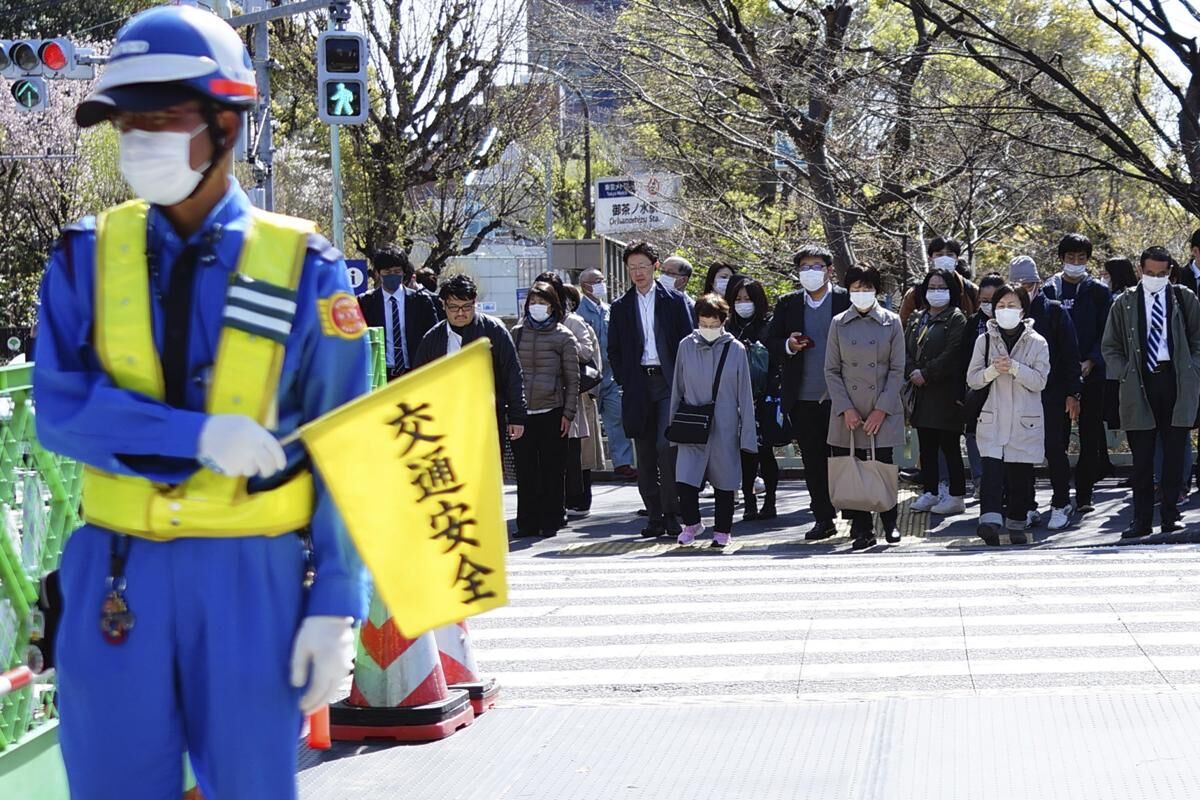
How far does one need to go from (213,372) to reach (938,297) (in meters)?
10.1

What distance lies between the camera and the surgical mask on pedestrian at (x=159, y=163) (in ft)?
10.0

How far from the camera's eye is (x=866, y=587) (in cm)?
942

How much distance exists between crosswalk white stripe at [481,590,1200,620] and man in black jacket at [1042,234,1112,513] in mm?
4051

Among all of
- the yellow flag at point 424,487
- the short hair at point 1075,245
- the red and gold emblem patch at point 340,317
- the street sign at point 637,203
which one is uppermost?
the street sign at point 637,203

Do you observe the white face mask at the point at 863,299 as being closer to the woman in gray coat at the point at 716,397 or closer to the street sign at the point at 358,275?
the woman in gray coat at the point at 716,397

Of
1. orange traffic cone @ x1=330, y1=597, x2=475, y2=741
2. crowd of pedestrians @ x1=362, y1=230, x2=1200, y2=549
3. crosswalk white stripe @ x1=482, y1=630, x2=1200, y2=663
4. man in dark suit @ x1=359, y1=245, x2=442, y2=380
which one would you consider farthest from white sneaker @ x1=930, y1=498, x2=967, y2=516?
orange traffic cone @ x1=330, y1=597, x2=475, y2=741

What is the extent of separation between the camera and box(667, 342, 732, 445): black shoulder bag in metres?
11.2

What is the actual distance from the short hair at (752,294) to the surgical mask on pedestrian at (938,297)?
1.23 meters

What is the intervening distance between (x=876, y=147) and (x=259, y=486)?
16.3m

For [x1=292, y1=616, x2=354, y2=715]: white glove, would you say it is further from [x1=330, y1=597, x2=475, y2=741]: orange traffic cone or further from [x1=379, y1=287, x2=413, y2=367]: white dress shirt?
[x1=379, y1=287, x2=413, y2=367]: white dress shirt

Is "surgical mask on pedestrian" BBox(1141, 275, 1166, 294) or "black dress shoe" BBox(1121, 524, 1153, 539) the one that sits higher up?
"surgical mask on pedestrian" BBox(1141, 275, 1166, 294)

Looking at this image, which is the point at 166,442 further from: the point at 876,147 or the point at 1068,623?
the point at 876,147

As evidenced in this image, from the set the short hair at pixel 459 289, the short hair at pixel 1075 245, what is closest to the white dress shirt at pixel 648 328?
the short hair at pixel 459 289

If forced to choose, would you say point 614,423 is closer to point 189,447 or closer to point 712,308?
point 712,308
